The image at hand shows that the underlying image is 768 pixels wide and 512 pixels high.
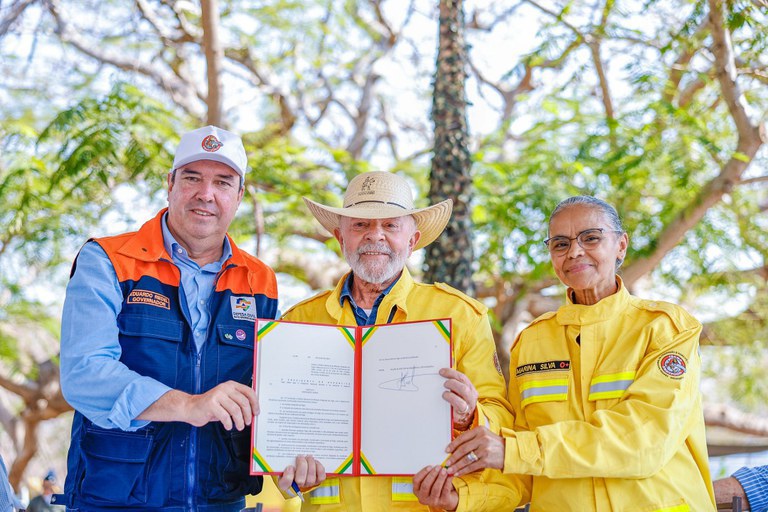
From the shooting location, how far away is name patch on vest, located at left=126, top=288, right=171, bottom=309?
137 inches

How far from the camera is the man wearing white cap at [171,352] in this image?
10.4ft

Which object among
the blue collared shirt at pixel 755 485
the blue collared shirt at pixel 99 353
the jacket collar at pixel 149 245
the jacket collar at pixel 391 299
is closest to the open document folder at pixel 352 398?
the jacket collar at pixel 391 299

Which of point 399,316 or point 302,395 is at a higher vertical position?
point 399,316

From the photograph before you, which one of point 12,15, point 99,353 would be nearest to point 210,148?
point 99,353

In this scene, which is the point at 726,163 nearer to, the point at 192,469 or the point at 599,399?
the point at 599,399

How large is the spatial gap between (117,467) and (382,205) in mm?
1730

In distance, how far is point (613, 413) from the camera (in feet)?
10.5

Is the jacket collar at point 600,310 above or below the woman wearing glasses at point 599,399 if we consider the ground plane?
above

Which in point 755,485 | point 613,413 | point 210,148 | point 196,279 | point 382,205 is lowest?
point 755,485

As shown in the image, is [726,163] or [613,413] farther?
[726,163]

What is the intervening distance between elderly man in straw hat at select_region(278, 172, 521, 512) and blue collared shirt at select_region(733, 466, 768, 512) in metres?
1.09

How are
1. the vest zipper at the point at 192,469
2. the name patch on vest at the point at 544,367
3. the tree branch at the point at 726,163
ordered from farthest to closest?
the tree branch at the point at 726,163, the name patch on vest at the point at 544,367, the vest zipper at the point at 192,469

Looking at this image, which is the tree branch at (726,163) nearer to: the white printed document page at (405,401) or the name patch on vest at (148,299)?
the white printed document page at (405,401)
